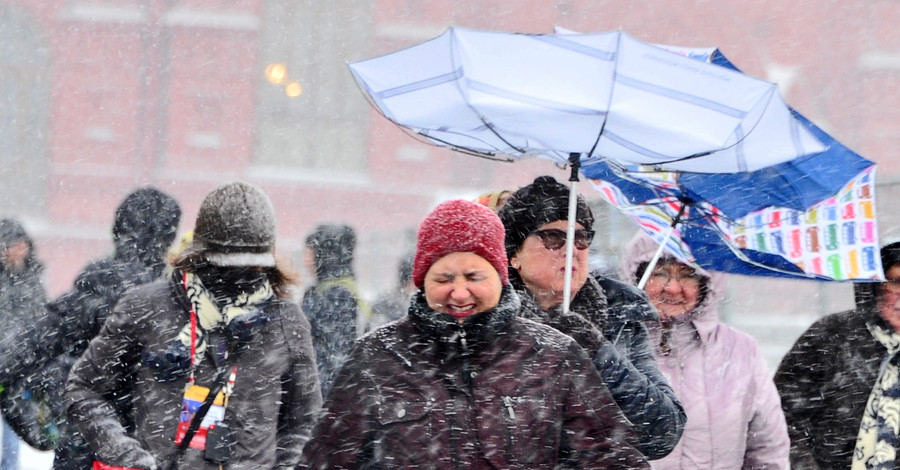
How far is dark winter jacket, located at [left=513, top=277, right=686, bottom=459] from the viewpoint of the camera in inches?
126

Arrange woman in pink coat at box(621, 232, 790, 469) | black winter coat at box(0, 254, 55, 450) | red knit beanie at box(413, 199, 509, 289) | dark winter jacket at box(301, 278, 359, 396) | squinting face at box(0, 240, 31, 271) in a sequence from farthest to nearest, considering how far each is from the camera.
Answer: squinting face at box(0, 240, 31, 271) → dark winter jacket at box(301, 278, 359, 396) → black winter coat at box(0, 254, 55, 450) → woman in pink coat at box(621, 232, 790, 469) → red knit beanie at box(413, 199, 509, 289)

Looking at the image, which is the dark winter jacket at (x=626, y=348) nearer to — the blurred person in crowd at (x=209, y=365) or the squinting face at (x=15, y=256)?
the blurred person in crowd at (x=209, y=365)

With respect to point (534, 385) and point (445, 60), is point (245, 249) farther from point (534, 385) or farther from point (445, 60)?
point (534, 385)

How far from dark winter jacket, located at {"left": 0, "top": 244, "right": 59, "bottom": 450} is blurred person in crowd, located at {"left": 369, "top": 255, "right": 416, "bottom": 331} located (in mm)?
2175

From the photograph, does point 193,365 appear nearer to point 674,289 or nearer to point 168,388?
point 168,388

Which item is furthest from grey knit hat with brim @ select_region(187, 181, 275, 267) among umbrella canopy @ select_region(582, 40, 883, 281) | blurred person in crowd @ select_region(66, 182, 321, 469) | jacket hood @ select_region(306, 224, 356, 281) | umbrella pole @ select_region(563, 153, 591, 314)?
jacket hood @ select_region(306, 224, 356, 281)

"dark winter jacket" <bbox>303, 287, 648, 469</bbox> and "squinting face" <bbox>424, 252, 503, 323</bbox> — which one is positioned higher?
"squinting face" <bbox>424, 252, 503, 323</bbox>

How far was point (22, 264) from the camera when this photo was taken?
5.88m

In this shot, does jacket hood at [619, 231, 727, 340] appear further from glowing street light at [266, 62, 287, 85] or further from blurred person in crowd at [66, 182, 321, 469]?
glowing street light at [266, 62, 287, 85]

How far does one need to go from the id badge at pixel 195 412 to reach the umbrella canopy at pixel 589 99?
0.90 m

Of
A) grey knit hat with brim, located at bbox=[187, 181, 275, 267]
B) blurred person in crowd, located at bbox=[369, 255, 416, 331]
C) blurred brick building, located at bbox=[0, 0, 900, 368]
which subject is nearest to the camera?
grey knit hat with brim, located at bbox=[187, 181, 275, 267]

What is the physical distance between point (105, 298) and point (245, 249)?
3.32ft

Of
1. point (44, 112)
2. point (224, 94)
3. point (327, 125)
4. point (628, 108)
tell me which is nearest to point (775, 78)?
point (327, 125)

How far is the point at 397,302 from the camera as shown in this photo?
25.5ft
